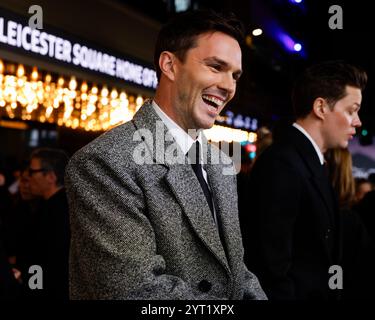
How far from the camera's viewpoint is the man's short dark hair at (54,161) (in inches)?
203

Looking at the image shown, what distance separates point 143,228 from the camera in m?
1.67

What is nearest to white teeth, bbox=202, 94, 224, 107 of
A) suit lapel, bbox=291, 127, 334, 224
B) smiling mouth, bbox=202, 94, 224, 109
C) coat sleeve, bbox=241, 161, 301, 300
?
smiling mouth, bbox=202, 94, 224, 109

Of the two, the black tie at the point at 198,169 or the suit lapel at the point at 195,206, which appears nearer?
the suit lapel at the point at 195,206

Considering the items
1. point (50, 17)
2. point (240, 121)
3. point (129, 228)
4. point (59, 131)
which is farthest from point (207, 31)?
point (59, 131)

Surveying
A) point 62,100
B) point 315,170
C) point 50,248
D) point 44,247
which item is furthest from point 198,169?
point 62,100

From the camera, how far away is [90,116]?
10.1m

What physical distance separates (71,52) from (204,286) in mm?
4925

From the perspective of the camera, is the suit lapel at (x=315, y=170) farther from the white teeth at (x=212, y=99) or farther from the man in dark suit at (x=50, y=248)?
the man in dark suit at (x=50, y=248)

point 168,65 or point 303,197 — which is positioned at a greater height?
point 168,65

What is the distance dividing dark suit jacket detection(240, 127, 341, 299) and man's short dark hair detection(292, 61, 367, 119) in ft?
1.24

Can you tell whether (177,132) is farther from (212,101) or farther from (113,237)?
(113,237)

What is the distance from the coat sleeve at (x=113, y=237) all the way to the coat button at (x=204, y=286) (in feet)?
0.15

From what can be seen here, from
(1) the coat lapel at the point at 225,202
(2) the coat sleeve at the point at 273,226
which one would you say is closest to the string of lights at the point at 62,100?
(2) the coat sleeve at the point at 273,226
